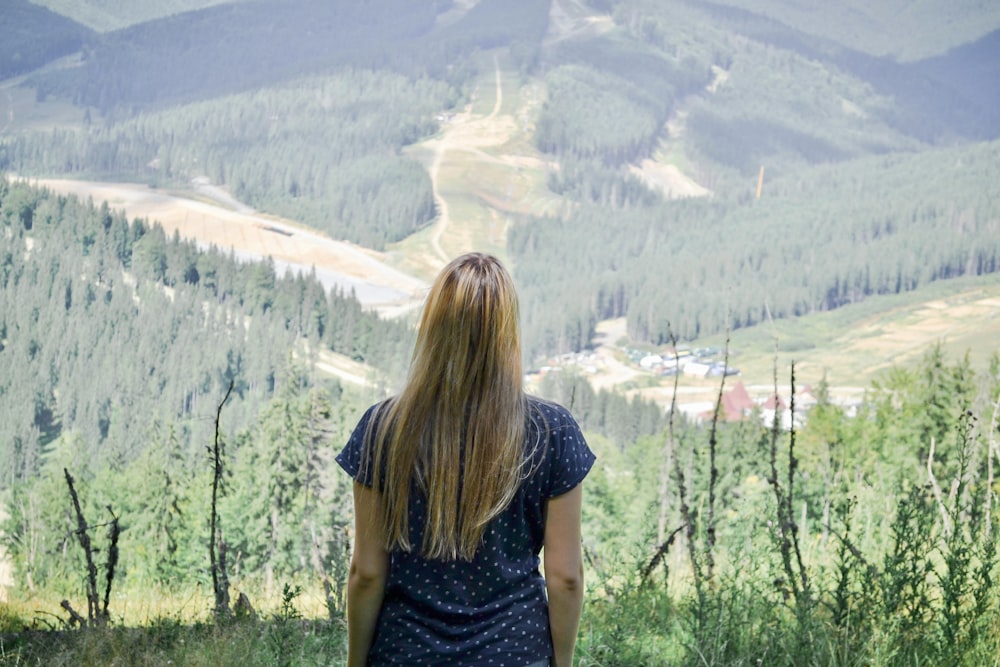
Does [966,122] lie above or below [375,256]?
above

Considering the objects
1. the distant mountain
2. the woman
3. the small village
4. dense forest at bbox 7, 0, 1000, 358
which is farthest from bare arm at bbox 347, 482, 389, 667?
the distant mountain

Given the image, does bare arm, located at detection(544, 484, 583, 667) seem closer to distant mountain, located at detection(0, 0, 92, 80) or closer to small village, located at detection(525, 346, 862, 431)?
small village, located at detection(525, 346, 862, 431)

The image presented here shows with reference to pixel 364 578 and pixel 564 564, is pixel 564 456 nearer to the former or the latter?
pixel 564 564

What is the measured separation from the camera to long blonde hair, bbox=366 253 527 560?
74.0 inches

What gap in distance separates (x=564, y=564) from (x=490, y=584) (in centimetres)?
16

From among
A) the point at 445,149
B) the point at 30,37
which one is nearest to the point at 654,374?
the point at 445,149

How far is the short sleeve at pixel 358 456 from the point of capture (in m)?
1.94

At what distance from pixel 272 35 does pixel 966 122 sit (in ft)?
282

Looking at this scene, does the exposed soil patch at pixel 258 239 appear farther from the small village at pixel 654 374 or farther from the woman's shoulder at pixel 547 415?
the woman's shoulder at pixel 547 415

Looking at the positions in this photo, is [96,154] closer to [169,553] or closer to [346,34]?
[346,34]

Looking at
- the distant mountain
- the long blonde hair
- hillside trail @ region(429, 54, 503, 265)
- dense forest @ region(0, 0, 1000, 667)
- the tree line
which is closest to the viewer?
the long blonde hair

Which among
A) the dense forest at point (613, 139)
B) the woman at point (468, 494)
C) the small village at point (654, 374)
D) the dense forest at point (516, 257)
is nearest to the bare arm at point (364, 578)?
the woman at point (468, 494)

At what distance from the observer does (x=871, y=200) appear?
4365 inches

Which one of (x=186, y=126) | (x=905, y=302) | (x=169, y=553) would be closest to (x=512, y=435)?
(x=169, y=553)
